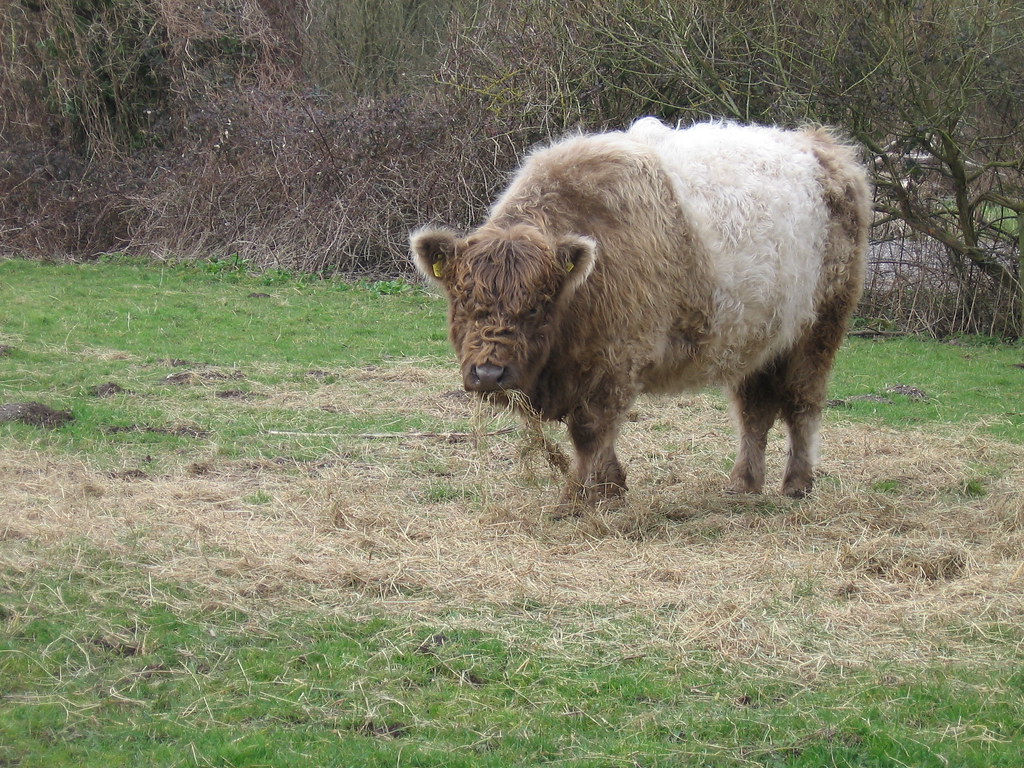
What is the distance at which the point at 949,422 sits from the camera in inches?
391

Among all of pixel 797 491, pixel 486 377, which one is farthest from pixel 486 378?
pixel 797 491

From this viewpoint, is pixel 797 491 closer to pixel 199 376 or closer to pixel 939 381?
pixel 939 381

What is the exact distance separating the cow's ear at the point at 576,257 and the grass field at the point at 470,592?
1042 millimetres

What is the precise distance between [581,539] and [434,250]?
1.77 m

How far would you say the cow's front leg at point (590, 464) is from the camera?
6617 mm

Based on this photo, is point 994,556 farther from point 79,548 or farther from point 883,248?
point 883,248

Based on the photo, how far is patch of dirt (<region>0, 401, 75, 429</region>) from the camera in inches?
321

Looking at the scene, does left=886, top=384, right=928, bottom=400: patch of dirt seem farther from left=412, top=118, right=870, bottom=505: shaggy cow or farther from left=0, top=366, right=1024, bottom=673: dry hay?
left=412, top=118, right=870, bottom=505: shaggy cow

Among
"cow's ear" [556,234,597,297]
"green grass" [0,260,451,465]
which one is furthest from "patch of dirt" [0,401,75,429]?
"cow's ear" [556,234,597,297]

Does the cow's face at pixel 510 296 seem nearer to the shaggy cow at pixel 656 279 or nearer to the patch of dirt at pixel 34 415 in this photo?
the shaggy cow at pixel 656 279

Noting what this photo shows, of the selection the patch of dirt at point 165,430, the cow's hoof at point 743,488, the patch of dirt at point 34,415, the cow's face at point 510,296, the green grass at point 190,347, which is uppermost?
the cow's face at point 510,296

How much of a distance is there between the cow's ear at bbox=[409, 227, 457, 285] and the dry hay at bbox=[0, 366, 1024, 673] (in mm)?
921

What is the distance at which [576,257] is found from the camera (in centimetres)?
613

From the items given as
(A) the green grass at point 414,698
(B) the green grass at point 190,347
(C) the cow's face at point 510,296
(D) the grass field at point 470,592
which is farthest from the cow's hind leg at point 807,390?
(A) the green grass at point 414,698
